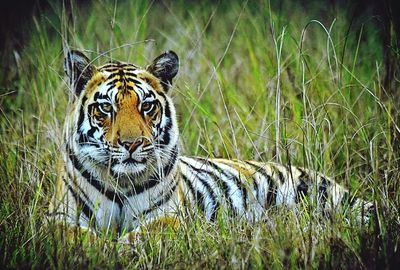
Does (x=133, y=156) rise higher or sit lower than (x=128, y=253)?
higher

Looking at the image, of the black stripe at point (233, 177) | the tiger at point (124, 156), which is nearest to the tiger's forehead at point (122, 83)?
the tiger at point (124, 156)

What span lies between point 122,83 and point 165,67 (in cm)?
31

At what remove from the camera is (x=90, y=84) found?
12.6 feet

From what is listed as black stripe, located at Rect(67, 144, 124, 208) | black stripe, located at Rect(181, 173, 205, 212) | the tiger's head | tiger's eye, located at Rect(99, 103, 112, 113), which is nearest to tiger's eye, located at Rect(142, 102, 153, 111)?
the tiger's head

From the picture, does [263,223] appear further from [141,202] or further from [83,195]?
[83,195]

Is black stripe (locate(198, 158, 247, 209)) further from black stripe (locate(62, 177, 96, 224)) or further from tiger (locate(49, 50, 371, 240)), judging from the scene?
black stripe (locate(62, 177, 96, 224))

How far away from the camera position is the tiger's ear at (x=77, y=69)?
12.3ft

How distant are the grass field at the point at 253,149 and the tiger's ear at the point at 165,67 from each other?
0.50 ft

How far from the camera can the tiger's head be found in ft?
11.8

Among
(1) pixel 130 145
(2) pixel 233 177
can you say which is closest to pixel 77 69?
(1) pixel 130 145

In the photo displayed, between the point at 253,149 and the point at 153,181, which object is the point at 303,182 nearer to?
the point at 253,149

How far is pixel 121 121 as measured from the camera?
3619mm

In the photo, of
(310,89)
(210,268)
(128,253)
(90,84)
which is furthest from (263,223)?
(310,89)

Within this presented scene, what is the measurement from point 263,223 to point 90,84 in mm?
1216
